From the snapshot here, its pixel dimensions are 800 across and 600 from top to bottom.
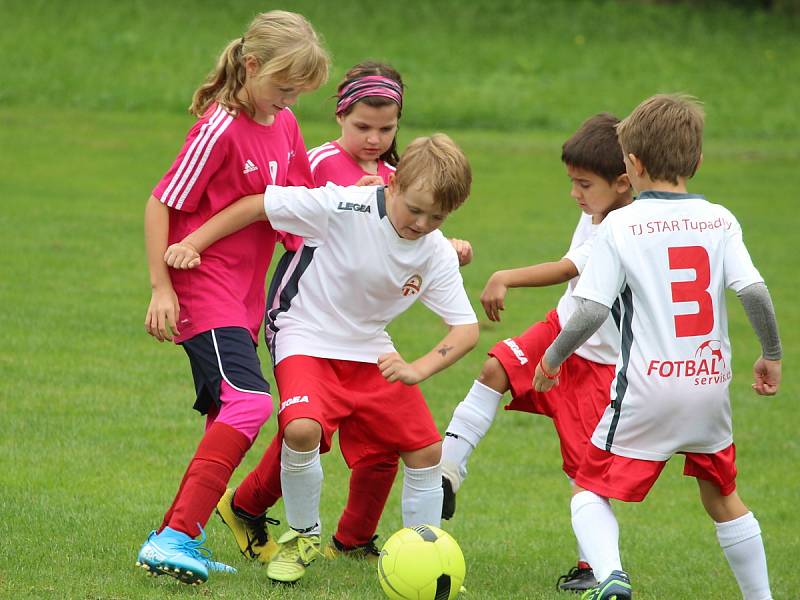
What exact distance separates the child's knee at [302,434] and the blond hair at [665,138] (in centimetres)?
155

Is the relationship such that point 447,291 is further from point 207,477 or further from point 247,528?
point 247,528

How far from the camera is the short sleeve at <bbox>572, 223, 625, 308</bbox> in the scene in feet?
14.4

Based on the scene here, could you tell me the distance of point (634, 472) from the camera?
451 centimetres

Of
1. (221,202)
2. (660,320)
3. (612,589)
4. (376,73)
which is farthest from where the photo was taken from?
(376,73)

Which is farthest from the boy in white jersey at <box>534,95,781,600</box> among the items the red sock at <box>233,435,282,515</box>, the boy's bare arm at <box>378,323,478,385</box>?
the red sock at <box>233,435,282,515</box>

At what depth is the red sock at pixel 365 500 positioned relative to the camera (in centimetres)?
545

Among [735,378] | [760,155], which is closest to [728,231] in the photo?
[735,378]

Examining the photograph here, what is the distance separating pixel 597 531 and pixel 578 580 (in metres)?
0.97

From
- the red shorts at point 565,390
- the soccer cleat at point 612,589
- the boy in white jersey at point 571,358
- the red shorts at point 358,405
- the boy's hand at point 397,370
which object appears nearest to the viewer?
the soccer cleat at point 612,589

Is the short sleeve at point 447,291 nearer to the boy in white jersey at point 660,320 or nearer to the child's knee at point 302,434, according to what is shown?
the boy in white jersey at point 660,320

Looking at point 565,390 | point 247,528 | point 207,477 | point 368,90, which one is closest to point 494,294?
point 565,390

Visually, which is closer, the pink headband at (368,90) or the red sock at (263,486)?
the red sock at (263,486)

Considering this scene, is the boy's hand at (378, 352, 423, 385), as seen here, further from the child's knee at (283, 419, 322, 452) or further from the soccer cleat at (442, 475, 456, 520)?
the soccer cleat at (442, 475, 456, 520)

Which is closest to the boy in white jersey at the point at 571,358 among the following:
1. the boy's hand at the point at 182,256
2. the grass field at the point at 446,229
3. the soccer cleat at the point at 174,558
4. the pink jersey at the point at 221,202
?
the grass field at the point at 446,229
